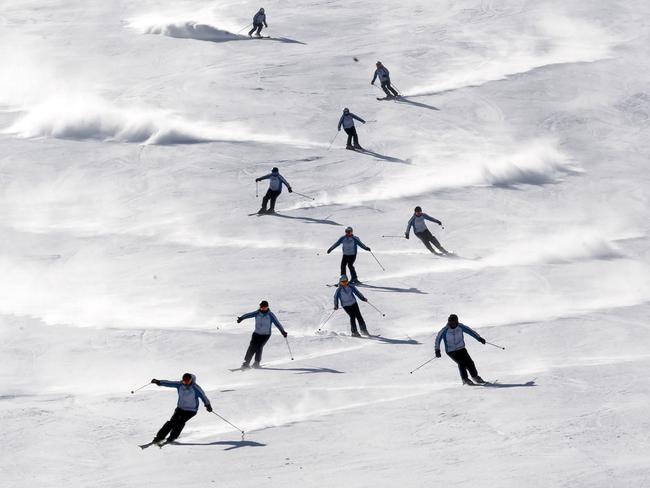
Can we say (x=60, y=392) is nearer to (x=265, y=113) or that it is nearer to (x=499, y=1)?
(x=265, y=113)

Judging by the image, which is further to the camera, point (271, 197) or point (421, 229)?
point (271, 197)

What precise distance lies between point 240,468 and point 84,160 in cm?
1922

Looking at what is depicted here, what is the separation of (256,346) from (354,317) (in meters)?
2.22

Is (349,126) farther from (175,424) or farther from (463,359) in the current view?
(175,424)

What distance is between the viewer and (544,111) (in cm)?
3625

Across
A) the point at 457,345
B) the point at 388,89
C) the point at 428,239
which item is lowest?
the point at 428,239

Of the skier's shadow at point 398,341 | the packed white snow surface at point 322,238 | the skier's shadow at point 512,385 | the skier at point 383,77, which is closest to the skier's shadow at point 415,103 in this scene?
the packed white snow surface at point 322,238

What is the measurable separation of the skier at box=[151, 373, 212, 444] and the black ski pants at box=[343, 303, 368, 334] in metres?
5.11

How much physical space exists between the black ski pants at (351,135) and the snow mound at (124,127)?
4.67 ft

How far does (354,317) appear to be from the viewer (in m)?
21.2

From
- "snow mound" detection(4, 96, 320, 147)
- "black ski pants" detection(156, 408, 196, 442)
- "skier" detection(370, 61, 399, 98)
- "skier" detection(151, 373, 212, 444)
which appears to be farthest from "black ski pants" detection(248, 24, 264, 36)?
"black ski pants" detection(156, 408, 196, 442)

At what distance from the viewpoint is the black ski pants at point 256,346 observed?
19.8 metres

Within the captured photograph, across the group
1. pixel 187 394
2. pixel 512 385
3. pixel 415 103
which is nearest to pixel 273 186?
pixel 415 103

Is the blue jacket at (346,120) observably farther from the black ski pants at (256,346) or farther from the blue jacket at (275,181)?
the black ski pants at (256,346)
